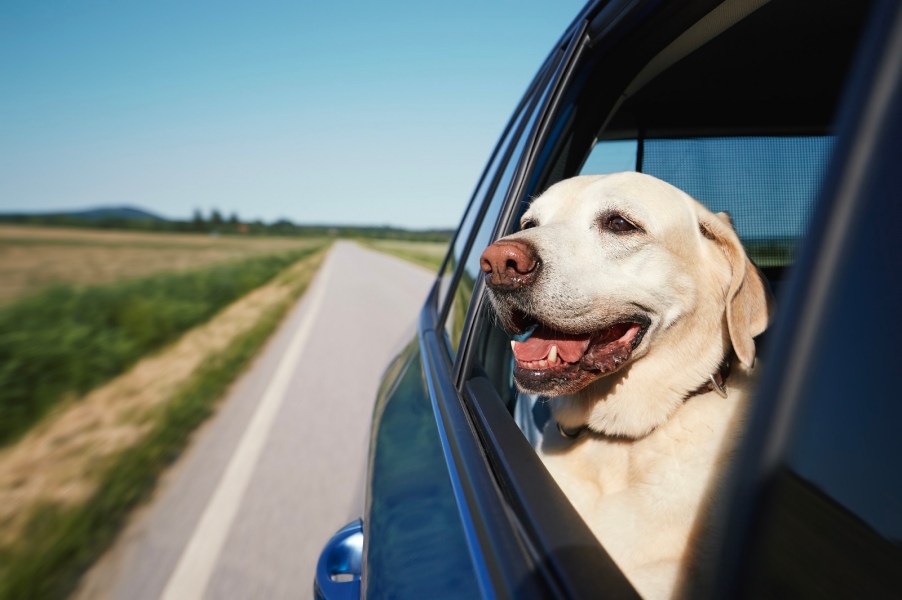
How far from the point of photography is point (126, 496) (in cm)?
403

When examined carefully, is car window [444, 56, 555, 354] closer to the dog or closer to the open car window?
the open car window

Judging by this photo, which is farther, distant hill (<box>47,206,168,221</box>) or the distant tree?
the distant tree

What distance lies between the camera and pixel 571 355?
185cm

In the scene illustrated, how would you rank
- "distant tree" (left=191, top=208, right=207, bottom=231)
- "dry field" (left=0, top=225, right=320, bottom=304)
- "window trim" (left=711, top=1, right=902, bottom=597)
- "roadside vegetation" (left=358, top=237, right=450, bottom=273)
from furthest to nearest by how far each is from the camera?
"distant tree" (left=191, top=208, right=207, bottom=231), "roadside vegetation" (left=358, top=237, right=450, bottom=273), "dry field" (left=0, top=225, right=320, bottom=304), "window trim" (left=711, top=1, right=902, bottom=597)

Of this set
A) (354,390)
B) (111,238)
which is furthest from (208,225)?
(354,390)

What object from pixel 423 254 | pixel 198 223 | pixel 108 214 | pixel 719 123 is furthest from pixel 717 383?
pixel 198 223

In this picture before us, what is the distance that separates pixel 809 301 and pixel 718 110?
264 centimetres

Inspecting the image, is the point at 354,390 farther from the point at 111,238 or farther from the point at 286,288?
the point at 111,238

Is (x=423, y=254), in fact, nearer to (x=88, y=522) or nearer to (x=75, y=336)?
(x=75, y=336)

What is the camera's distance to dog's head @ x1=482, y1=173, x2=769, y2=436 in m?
1.80

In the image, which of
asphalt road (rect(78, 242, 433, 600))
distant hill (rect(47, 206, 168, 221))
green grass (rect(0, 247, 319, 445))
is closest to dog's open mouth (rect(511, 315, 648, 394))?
asphalt road (rect(78, 242, 433, 600))

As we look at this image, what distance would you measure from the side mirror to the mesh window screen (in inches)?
73.0

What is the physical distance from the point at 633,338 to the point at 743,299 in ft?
1.22

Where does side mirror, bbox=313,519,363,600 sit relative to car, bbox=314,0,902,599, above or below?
below
